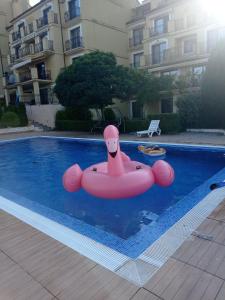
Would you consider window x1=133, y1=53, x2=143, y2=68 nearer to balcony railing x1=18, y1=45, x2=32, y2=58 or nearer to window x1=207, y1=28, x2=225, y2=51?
window x1=207, y1=28, x2=225, y2=51

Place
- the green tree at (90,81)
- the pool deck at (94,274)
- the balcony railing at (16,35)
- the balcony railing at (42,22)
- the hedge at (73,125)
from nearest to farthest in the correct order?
1. the pool deck at (94,274)
2. the green tree at (90,81)
3. the hedge at (73,125)
4. the balcony railing at (42,22)
5. the balcony railing at (16,35)

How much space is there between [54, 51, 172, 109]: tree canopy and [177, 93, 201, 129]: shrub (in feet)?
11.8

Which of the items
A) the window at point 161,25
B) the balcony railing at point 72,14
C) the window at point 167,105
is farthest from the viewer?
the balcony railing at point 72,14

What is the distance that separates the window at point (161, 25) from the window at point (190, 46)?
7.80 feet

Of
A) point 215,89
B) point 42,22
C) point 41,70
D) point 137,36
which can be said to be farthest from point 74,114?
point 215,89

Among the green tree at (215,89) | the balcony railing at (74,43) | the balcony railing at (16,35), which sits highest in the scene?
the balcony railing at (16,35)

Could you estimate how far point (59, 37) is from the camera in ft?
86.8

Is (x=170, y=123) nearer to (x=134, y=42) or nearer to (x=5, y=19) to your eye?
(x=134, y=42)

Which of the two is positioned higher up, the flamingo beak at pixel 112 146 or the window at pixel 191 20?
the window at pixel 191 20

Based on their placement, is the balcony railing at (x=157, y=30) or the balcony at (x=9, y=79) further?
the balcony at (x=9, y=79)

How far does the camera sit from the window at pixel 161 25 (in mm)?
22938

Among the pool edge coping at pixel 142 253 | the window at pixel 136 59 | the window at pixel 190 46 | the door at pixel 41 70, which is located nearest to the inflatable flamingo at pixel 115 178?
the pool edge coping at pixel 142 253

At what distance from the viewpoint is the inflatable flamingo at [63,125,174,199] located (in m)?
5.20

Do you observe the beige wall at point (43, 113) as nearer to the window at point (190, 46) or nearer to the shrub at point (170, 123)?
the shrub at point (170, 123)
